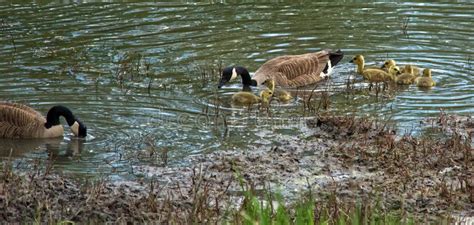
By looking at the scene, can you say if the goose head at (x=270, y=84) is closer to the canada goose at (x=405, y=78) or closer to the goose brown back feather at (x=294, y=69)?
the goose brown back feather at (x=294, y=69)

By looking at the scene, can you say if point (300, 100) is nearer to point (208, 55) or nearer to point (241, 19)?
point (208, 55)

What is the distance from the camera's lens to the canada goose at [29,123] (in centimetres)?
1184

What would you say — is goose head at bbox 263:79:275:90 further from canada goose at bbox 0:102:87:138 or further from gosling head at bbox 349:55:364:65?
canada goose at bbox 0:102:87:138

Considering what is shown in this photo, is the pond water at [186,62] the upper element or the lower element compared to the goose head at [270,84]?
upper

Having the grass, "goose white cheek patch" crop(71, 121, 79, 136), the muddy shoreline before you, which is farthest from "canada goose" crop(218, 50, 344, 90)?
the grass

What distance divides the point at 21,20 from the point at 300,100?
19.8 ft

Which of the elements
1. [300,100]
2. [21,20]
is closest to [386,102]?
[300,100]

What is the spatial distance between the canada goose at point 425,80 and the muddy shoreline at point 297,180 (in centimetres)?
179

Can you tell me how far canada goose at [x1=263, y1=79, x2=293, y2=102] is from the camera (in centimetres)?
1329

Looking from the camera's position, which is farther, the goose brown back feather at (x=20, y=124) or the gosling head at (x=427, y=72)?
the gosling head at (x=427, y=72)

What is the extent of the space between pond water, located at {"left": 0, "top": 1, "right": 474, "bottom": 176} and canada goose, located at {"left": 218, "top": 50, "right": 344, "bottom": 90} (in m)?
0.25

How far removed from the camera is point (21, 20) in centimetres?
1725

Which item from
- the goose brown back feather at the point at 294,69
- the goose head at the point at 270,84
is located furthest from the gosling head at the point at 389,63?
the goose head at the point at 270,84

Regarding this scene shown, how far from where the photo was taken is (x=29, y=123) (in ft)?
39.2
